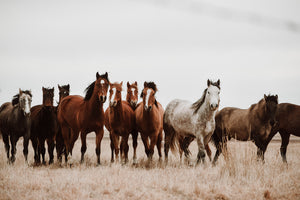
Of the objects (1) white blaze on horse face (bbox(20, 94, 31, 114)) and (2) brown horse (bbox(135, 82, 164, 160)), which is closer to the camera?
(1) white blaze on horse face (bbox(20, 94, 31, 114))

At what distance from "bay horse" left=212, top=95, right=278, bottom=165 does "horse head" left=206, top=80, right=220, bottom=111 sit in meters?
1.39

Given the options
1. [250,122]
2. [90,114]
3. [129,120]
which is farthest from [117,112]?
[250,122]

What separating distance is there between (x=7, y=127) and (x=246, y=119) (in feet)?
25.8

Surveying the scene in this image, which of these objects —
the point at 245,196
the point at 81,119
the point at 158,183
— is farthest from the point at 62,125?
the point at 245,196

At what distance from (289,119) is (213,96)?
487cm

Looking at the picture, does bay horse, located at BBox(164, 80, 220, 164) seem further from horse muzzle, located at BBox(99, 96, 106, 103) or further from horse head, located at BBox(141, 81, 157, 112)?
horse muzzle, located at BBox(99, 96, 106, 103)

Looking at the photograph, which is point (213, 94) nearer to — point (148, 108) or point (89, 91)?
point (148, 108)

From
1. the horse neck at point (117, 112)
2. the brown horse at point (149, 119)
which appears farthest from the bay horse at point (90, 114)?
the brown horse at point (149, 119)

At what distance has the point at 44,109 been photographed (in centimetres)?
863

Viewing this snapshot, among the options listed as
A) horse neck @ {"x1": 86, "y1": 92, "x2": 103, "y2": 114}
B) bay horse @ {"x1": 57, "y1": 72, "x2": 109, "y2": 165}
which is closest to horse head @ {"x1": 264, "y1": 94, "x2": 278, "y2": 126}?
bay horse @ {"x1": 57, "y1": 72, "x2": 109, "y2": 165}

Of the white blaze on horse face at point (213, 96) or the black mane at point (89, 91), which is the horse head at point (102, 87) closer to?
the black mane at point (89, 91)

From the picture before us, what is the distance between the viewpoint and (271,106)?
8.46m

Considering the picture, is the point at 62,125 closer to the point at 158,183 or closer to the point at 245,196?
the point at 158,183

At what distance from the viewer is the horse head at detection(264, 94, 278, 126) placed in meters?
8.41
